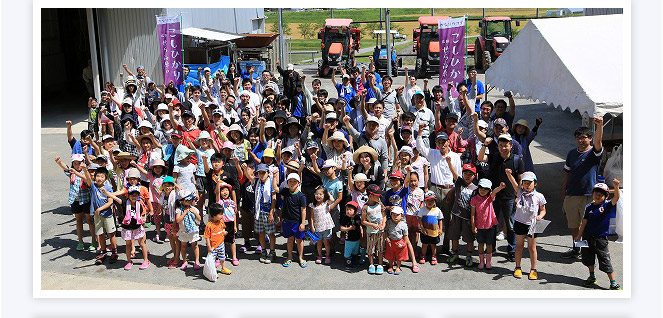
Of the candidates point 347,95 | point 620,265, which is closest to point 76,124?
point 347,95

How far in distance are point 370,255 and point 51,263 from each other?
399cm

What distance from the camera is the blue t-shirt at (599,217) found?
6.67 metres

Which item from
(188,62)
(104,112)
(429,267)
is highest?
(188,62)

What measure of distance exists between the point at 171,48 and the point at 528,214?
877cm

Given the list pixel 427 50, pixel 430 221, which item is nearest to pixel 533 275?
pixel 430 221

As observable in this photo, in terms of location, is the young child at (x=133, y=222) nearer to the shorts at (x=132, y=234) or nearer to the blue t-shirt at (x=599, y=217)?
the shorts at (x=132, y=234)

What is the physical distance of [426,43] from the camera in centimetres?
2559

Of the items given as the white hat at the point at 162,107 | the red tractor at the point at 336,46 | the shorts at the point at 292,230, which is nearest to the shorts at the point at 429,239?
the shorts at the point at 292,230

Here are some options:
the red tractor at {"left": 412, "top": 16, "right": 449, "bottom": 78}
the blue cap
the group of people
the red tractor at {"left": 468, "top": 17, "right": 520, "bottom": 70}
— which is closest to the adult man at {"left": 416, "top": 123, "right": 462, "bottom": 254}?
the group of people

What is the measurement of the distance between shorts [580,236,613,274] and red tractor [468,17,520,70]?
19524 millimetres

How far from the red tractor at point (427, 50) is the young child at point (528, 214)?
18.4 meters

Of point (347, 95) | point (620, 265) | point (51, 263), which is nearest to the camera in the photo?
point (620, 265)

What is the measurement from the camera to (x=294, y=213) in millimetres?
7492

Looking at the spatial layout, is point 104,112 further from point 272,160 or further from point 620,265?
point 620,265
